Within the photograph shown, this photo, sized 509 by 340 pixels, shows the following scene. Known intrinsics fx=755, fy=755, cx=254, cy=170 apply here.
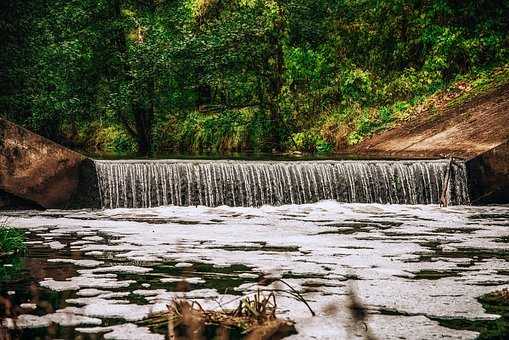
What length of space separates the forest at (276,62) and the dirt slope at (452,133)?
144 centimetres

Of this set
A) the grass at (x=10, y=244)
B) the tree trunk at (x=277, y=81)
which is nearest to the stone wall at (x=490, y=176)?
the grass at (x=10, y=244)

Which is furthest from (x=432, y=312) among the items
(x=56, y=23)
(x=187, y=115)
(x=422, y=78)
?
(x=187, y=115)

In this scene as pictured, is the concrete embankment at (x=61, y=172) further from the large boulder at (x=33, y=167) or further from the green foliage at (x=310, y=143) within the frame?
the green foliage at (x=310, y=143)

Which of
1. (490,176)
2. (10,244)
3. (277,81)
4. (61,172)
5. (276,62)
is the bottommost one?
(10,244)

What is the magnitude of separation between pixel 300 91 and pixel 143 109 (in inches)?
214

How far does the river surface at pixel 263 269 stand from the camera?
16.3 ft

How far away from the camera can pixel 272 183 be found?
14953 millimetres

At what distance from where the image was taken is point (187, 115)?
29.2 meters

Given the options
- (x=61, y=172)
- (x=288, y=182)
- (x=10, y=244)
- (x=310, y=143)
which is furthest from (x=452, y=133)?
(x=10, y=244)

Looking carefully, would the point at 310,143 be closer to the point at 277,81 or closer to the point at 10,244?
the point at 277,81

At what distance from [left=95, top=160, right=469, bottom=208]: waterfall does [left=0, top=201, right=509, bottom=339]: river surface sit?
231cm

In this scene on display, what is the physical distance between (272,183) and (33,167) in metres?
4.56

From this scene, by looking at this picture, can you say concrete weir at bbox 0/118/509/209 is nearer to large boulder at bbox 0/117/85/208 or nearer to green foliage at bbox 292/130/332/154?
large boulder at bbox 0/117/85/208

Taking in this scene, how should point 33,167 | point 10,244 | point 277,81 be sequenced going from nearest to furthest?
1. point 10,244
2. point 33,167
3. point 277,81
